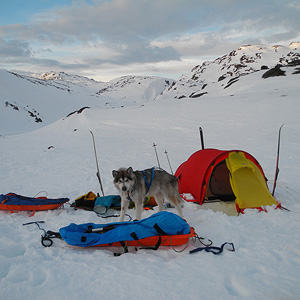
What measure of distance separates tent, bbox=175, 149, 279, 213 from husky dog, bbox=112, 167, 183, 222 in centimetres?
112

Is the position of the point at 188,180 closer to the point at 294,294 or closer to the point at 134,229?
the point at 134,229

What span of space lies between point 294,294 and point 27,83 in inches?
3959

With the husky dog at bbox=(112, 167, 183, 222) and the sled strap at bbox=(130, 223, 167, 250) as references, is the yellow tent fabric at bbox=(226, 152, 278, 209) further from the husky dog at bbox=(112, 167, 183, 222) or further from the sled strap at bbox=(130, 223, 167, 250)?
the sled strap at bbox=(130, 223, 167, 250)

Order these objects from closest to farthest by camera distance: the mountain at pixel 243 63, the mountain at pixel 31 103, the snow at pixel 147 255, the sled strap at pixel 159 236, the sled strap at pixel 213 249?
the snow at pixel 147 255 < the sled strap at pixel 213 249 < the sled strap at pixel 159 236 < the mountain at pixel 31 103 < the mountain at pixel 243 63

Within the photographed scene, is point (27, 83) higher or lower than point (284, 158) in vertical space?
higher

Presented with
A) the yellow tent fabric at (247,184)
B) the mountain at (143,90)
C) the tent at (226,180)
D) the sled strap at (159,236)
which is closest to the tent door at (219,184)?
the tent at (226,180)

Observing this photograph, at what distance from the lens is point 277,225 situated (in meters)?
5.30

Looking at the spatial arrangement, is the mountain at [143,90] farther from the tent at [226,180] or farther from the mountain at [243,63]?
the tent at [226,180]

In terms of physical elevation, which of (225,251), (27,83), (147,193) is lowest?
(225,251)

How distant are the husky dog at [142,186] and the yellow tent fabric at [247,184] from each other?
1.55m

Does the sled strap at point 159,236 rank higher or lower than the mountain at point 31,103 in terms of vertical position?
lower

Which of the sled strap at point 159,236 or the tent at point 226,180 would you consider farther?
the tent at point 226,180

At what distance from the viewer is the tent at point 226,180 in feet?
20.3

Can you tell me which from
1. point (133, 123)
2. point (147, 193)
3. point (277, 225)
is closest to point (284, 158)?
point (277, 225)
